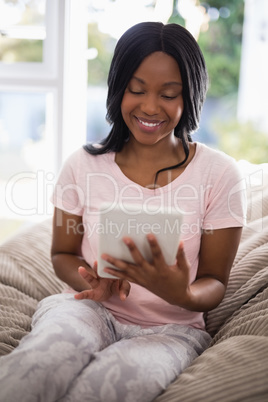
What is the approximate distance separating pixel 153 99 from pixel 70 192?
1.12ft

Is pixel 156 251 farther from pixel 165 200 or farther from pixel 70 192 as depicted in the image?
pixel 70 192

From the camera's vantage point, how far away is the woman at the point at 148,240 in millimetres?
1007

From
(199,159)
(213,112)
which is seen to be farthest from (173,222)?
(213,112)

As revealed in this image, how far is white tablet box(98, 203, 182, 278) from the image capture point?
0.96 meters

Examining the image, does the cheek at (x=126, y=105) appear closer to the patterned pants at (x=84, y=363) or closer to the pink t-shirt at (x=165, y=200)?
the pink t-shirt at (x=165, y=200)

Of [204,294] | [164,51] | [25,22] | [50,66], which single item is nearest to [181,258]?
[204,294]

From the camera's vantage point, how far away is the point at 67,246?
1408 mm

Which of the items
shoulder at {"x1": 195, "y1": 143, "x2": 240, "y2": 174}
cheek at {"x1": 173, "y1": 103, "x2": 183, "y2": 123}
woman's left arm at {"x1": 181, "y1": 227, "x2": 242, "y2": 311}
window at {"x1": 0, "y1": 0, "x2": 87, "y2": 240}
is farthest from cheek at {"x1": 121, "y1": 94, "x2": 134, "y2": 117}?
window at {"x1": 0, "y1": 0, "x2": 87, "y2": 240}

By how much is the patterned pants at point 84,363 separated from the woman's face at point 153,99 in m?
0.48

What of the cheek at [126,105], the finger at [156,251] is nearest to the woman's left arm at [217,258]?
the finger at [156,251]

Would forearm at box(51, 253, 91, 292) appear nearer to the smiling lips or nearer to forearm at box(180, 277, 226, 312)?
forearm at box(180, 277, 226, 312)

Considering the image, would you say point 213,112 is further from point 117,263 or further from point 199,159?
point 117,263

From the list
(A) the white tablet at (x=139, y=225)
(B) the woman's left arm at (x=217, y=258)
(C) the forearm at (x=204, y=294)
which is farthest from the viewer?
(B) the woman's left arm at (x=217, y=258)

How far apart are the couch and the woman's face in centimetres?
46
